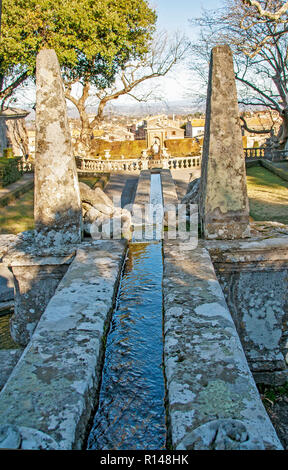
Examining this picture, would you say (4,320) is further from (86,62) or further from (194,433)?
(86,62)

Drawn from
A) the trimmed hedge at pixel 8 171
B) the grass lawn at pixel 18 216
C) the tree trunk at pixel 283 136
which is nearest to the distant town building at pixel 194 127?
the tree trunk at pixel 283 136

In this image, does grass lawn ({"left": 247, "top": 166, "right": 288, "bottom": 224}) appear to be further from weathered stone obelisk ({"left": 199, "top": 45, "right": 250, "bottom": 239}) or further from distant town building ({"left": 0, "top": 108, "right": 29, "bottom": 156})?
distant town building ({"left": 0, "top": 108, "right": 29, "bottom": 156})

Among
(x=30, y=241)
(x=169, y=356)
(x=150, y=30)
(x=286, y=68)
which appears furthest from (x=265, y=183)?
(x=169, y=356)

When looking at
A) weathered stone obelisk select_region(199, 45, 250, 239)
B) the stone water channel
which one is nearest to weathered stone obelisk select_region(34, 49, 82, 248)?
the stone water channel

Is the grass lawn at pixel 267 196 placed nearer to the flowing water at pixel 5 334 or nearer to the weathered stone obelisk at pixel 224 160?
the weathered stone obelisk at pixel 224 160

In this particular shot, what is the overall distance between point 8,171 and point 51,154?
14.6m

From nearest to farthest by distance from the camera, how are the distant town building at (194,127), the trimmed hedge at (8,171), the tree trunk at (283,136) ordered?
1. the trimmed hedge at (8,171)
2. the tree trunk at (283,136)
3. the distant town building at (194,127)

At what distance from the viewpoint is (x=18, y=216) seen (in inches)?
452

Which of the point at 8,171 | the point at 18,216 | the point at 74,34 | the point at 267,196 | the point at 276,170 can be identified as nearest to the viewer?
the point at 18,216

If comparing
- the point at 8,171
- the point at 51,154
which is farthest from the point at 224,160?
the point at 8,171

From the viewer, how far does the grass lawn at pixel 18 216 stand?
10.0 m

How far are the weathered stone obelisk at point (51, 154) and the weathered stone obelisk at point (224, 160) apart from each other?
58.3 inches

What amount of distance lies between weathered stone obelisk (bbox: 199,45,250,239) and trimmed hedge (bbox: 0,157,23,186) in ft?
46.0

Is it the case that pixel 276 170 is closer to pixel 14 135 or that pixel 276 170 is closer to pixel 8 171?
pixel 8 171
